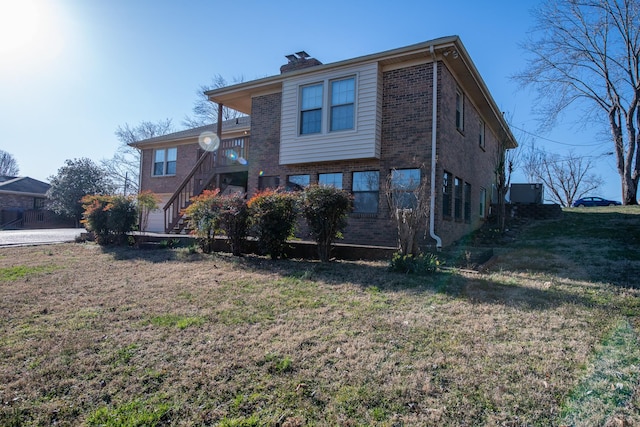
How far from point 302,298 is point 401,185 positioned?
17.7ft

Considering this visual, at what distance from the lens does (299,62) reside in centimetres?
1334

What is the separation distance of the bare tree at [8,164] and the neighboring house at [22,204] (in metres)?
29.7

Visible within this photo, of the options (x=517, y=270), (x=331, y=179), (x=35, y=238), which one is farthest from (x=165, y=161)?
(x=517, y=270)

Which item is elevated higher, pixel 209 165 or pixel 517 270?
pixel 209 165

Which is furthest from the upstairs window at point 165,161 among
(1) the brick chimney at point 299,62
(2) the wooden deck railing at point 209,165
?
(1) the brick chimney at point 299,62

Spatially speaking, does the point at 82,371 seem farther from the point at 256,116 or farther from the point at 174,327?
the point at 256,116

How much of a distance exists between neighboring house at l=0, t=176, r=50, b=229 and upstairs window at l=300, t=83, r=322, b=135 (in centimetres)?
2521

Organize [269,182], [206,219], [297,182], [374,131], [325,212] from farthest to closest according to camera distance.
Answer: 1. [269,182]
2. [297,182]
3. [374,131]
4. [206,219]
5. [325,212]

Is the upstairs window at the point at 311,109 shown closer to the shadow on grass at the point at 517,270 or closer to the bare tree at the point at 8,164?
the shadow on grass at the point at 517,270

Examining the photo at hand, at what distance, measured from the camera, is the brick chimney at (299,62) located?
519 inches

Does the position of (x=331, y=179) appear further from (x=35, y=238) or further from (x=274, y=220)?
(x=35, y=238)

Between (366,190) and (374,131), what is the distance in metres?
1.56

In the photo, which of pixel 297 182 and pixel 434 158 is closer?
pixel 434 158

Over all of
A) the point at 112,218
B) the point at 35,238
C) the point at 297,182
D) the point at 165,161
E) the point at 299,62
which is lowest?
the point at 35,238
